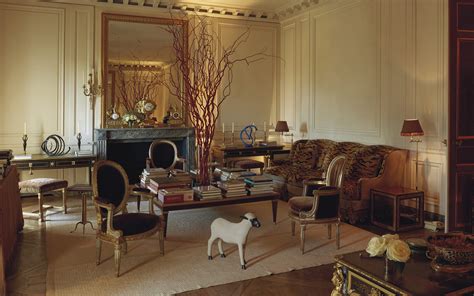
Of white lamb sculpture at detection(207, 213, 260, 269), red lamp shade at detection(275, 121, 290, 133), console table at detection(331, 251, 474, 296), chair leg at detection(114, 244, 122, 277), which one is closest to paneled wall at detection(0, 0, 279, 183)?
red lamp shade at detection(275, 121, 290, 133)

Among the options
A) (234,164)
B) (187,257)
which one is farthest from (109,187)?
(234,164)

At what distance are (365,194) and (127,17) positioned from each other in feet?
14.6

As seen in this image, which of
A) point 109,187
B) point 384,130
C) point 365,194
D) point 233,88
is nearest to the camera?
point 109,187

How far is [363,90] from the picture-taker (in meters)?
5.84

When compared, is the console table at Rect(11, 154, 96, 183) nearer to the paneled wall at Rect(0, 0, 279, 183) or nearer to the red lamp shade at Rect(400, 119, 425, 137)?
the paneled wall at Rect(0, 0, 279, 183)

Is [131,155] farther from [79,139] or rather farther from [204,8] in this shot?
[204,8]

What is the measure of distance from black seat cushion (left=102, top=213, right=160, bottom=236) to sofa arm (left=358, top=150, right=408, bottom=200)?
8.10 feet

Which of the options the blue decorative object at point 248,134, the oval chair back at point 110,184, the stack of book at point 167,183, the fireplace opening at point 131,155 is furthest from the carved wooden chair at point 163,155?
the oval chair back at point 110,184

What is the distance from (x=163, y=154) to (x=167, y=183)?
199 cm

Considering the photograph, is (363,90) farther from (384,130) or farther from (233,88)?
(233,88)

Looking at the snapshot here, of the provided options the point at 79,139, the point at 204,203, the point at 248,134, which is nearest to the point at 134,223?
the point at 204,203

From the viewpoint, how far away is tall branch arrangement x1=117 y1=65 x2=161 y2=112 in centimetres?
656

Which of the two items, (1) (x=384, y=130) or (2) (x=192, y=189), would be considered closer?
(2) (x=192, y=189)

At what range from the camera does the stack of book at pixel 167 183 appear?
4.18 m
